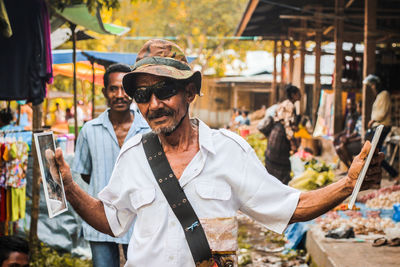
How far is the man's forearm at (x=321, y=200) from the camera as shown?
2357 millimetres

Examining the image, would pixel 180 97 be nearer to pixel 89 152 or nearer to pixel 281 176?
pixel 89 152

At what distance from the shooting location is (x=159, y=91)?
8.29ft

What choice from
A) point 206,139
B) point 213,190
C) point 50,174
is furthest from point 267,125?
point 50,174

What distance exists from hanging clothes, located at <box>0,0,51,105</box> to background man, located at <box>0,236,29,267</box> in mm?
1773

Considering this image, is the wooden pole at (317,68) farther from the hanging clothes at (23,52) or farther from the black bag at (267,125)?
the hanging clothes at (23,52)

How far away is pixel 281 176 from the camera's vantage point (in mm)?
8438

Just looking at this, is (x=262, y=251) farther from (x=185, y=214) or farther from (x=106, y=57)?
(x=106, y=57)

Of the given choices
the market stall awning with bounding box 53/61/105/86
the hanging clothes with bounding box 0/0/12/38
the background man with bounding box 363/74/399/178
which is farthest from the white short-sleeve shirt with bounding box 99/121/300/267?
the market stall awning with bounding box 53/61/105/86

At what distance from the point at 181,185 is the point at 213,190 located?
0.51 ft

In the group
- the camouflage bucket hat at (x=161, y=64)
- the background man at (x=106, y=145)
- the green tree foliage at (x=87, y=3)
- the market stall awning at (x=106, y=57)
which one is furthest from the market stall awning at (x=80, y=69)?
the camouflage bucket hat at (x=161, y=64)

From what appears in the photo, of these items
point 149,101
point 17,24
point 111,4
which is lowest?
point 149,101

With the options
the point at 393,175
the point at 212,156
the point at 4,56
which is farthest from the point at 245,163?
the point at 393,175

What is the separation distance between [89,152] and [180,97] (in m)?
1.79

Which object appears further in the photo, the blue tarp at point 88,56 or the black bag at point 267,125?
the blue tarp at point 88,56
